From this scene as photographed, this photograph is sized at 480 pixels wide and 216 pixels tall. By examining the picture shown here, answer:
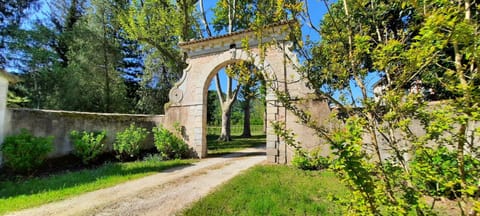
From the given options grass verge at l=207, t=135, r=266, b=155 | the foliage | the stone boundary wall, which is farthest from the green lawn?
the stone boundary wall

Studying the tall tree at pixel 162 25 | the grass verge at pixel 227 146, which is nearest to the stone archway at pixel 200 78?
the grass verge at pixel 227 146

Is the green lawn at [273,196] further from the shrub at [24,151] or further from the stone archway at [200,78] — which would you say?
the shrub at [24,151]

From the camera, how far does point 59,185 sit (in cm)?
445

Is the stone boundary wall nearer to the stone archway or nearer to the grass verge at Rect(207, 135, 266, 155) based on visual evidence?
the stone archway

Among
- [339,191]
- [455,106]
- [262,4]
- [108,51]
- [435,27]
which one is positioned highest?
[108,51]

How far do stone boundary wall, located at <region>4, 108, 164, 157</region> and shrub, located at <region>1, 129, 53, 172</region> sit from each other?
1.21 ft

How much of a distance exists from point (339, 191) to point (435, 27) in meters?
3.75

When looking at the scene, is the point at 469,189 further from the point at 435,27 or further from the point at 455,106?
the point at 435,27

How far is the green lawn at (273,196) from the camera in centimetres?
331

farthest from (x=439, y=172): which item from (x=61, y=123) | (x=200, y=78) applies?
(x=61, y=123)

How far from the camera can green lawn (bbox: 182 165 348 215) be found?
3313 millimetres

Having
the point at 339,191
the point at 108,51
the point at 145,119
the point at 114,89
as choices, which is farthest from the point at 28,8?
the point at 339,191

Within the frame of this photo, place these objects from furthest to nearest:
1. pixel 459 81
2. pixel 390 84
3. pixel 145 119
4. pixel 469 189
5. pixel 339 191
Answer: pixel 145 119, pixel 339 191, pixel 390 84, pixel 459 81, pixel 469 189

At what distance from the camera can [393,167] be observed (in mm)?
1570
